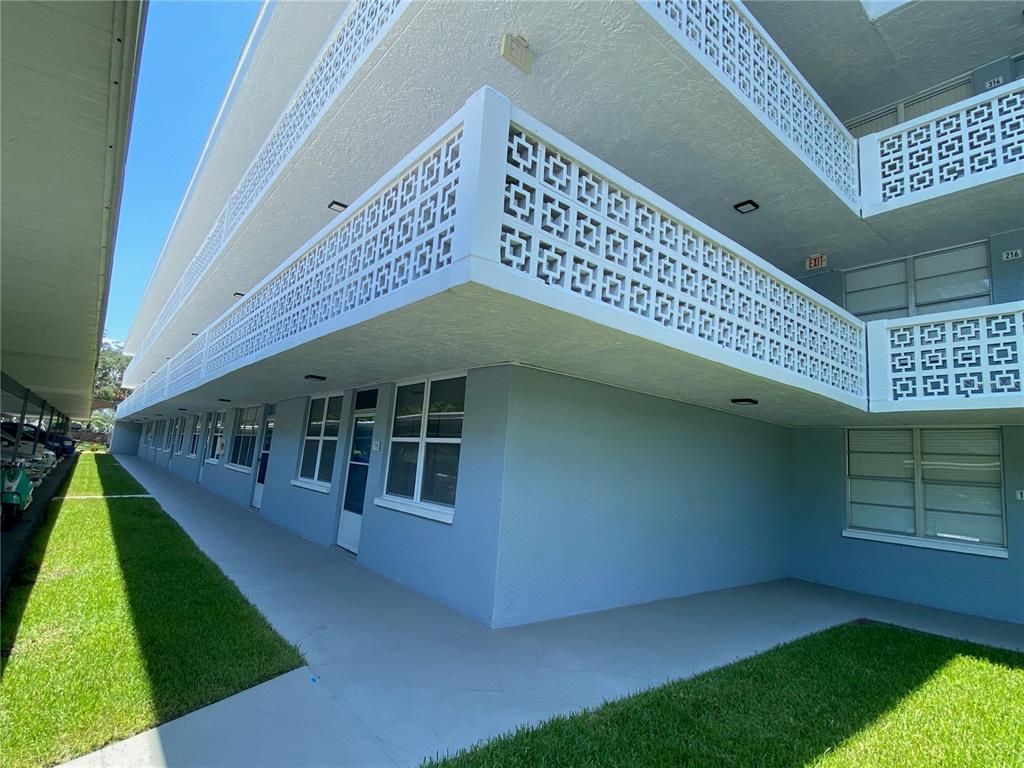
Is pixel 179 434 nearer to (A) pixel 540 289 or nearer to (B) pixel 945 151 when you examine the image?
(A) pixel 540 289

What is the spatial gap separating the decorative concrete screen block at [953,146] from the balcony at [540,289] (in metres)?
2.12

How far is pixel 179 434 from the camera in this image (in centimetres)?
2438

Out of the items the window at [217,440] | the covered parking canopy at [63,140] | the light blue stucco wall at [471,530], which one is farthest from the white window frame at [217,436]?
the light blue stucco wall at [471,530]

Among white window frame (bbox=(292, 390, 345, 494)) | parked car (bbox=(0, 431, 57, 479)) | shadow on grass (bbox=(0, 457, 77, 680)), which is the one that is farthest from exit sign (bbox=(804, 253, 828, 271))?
parked car (bbox=(0, 431, 57, 479))

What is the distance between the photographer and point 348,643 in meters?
4.70

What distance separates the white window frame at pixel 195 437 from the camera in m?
20.0

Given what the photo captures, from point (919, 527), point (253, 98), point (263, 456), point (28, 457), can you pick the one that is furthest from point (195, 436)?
point (919, 527)

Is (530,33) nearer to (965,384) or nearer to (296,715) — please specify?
(296,715)

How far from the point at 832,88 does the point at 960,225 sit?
10.2 ft

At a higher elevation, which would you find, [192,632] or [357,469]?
[357,469]

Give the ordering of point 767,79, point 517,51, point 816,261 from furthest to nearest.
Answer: point 816,261
point 767,79
point 517,51

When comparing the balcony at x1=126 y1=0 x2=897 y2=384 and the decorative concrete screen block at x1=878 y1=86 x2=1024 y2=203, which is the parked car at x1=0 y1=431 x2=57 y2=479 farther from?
the decorative concrete screen block at x1=878 y1=86 x2=1024 y2=203

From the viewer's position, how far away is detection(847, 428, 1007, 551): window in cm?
730

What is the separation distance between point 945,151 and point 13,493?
14.8 metres
